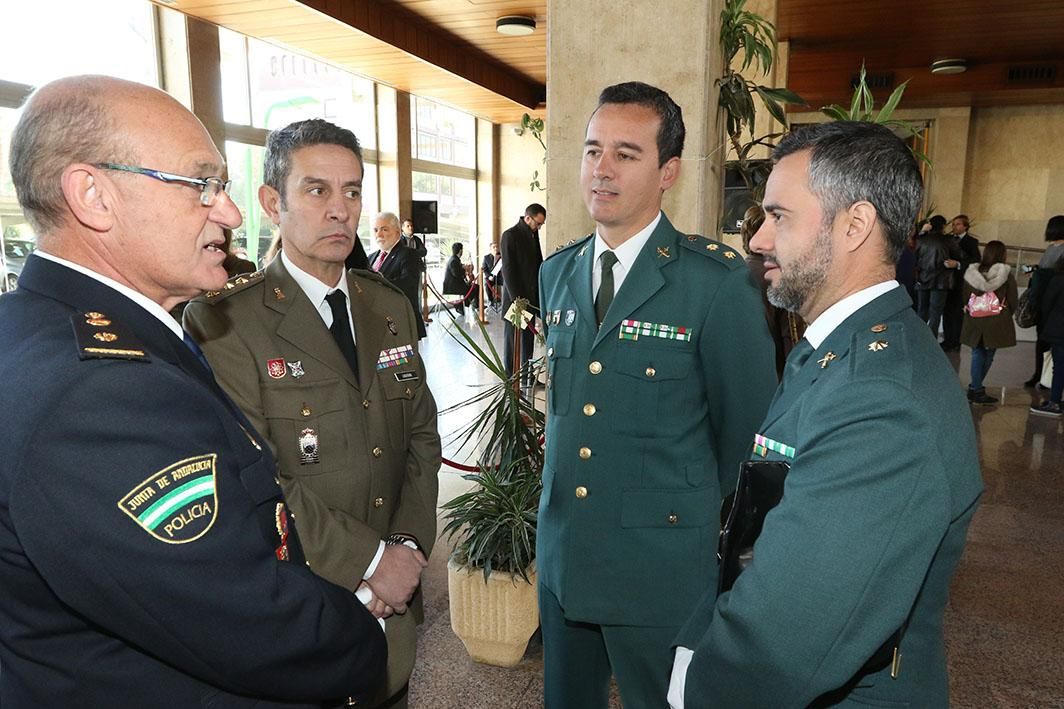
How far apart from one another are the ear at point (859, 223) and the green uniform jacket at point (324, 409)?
1080 mm

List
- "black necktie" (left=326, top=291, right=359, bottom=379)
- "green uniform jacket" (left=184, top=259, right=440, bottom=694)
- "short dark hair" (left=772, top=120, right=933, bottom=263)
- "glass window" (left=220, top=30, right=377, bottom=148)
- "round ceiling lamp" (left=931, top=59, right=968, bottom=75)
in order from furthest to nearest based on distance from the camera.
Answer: "round ceiling lamp" (left=931, top=59, right=968, bottom=75) → "glass window" (left=220, top=30, right=377, bottom=148) → "black necktie" (left=326, top=291, right=359, bottom=379) → "green uniform jacket" (left=184, top=259, right=440, bottom=694) → "short dark hair" (left=772, top=120, right=933, bottom=263)

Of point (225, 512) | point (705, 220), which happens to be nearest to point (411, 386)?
point (225, 512)

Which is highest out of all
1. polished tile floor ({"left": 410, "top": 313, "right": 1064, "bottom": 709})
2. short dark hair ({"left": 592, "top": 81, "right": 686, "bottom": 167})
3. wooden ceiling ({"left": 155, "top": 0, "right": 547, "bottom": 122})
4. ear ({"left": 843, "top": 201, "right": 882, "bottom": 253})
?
wooden ceiling ({"left": 155, "top": 0, "right": 547, "bottom": 122})

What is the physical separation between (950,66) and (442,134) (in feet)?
29.9

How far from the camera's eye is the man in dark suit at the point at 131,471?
79 cm

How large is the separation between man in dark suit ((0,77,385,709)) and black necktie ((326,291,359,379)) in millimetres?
631

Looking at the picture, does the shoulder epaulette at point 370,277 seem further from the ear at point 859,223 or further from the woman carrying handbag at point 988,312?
the woman carrying handbag at point 988,312

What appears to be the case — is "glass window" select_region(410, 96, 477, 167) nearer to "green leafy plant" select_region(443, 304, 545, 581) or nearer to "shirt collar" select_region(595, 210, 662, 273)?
"green leafy plant" select_region(443, 304, 545, 581)

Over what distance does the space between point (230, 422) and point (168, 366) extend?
0.40 feet

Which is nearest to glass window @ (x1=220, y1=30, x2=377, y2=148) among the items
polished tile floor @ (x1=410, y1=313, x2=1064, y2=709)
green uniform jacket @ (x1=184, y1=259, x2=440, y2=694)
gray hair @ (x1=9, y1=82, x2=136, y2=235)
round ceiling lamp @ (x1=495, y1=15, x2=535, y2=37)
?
Answer: round ceiling lamp @ (x1=495, y1=15, x2=535, y2=37)

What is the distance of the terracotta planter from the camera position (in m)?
2.59

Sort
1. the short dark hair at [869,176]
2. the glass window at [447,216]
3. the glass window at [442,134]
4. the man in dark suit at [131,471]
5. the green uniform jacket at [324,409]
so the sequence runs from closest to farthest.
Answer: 1. the man in dark suit at [131,471]
2. the short dark hair at [869,176]
3. the green uniform jacket at [324,409]
4. the glass window at [442,134]
5. the glass window at [447,216]

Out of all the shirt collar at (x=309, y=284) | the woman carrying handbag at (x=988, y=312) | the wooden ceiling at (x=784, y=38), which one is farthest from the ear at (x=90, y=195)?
the woman carrying handbag at (x=988, y=312)

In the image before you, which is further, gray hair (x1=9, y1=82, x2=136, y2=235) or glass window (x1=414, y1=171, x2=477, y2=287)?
glass window (x1=414, y1=171, x2=477, y2=287)
